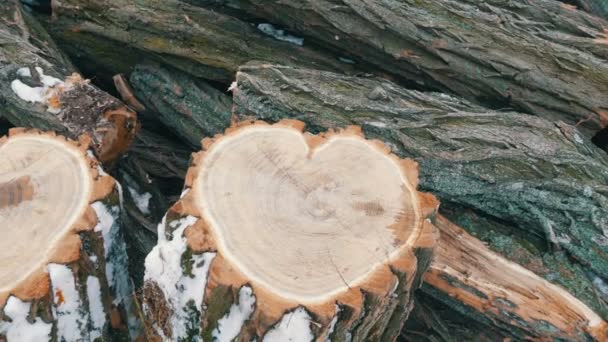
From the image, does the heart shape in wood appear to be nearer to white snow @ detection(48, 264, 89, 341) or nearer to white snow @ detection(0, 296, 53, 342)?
white snow @ detection(48, 264, 89, 341)

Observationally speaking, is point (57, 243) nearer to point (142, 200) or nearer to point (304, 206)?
point (304, 206)

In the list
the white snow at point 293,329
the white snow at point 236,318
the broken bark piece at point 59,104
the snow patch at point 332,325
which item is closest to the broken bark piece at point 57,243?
the broken bark piece at point 59,104

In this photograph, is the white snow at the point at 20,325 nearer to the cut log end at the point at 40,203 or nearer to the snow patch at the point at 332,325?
the cut log end at the point at 40,203

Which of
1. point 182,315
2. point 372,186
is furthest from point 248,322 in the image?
point 372,186

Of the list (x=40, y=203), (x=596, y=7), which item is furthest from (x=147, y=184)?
(x=596, y=7)

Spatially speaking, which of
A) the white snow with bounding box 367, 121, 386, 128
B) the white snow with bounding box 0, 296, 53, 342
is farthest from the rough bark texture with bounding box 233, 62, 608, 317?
the white snow with bounding box 0, 296, 53, 342

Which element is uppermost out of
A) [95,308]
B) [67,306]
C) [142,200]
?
[67,306]
